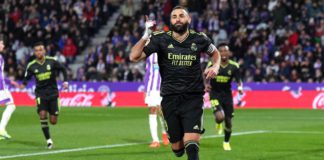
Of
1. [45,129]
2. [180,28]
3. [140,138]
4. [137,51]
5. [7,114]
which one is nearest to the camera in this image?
[137,51]

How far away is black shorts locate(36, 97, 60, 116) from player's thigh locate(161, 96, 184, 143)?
6.70 m

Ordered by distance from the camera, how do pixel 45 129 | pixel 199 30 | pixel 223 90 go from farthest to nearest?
pixel 199 30
pixel 223 90
pixel 45 129

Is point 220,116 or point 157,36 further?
point 220,116

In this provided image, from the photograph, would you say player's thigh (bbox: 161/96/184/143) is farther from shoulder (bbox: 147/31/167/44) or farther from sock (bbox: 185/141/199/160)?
shoulder (bbox: 147/31/167/44)

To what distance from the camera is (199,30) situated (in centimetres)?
3766

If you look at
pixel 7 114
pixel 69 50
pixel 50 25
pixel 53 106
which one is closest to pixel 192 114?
pixel 53 106

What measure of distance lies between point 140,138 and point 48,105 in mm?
2980

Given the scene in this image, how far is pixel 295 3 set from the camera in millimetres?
37000

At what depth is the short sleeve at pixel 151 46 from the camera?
Result: 10.9 meters

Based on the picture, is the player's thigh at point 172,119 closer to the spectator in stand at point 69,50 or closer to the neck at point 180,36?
the neck at point 180,36

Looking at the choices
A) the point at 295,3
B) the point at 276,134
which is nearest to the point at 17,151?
the point at 276,134

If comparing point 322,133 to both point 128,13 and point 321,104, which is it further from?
point 128,13

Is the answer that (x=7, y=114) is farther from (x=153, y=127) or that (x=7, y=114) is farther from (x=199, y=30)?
(x=199, y=30)

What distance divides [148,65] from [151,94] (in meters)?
0.80
